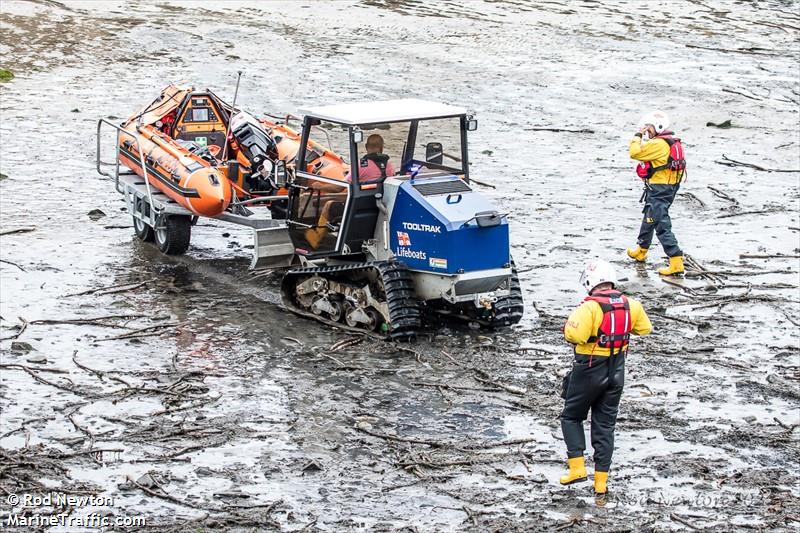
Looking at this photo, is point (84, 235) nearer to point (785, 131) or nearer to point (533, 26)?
point (785, 131)

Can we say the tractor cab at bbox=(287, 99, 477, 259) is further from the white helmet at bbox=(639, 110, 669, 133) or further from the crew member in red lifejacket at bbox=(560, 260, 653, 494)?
the crew member in red lifejacket at bbox=(560, 260, 653, 494)

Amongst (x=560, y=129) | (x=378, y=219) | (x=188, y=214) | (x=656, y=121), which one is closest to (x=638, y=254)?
(x=656, y=121)

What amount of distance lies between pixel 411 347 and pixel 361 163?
1.83 meters

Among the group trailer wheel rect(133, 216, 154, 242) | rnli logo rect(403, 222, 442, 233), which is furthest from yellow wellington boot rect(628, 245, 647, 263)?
trailer wheel rect(133, 216, 154, 242)

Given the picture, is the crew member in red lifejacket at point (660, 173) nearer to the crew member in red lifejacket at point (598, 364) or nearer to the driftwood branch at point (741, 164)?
the driftwood branch at point (741, 164)

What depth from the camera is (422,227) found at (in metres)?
12.4

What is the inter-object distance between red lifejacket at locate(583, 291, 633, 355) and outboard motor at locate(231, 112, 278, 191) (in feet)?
21.5

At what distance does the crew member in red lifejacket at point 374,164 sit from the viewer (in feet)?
42.0

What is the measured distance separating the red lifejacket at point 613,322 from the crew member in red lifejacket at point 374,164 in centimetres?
410

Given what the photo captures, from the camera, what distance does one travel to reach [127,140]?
16125 mm

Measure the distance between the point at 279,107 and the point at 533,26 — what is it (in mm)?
8729

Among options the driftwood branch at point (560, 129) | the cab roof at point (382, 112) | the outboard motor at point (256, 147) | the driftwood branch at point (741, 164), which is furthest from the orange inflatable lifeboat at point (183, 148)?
the driftwood branch at point (741, 164)

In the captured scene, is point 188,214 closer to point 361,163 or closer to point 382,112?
point 361,163

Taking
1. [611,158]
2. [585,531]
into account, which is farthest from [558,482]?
[611,158]
